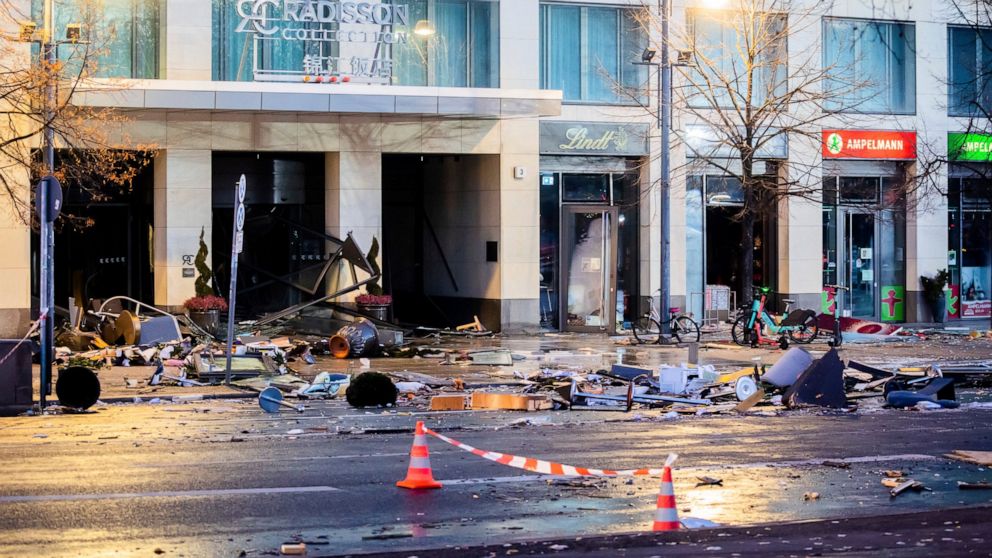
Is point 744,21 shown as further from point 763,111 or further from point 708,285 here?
point 708,285

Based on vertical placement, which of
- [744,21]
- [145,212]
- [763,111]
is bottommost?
[145,212]

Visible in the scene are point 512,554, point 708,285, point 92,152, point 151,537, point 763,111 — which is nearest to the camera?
point 512,554

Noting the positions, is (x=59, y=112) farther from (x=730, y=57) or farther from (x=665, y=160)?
(x=730, y=57)

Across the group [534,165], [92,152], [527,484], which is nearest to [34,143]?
[92,152]

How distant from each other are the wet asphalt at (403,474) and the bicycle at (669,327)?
13.7 m

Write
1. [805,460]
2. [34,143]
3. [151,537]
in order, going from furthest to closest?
[34,143]
[805,460]
[151,537]

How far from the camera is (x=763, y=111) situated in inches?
1260

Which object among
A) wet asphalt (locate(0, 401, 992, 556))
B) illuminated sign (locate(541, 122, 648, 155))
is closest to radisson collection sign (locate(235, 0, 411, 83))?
illuminated sign (locate(541, 122, 648, 155))

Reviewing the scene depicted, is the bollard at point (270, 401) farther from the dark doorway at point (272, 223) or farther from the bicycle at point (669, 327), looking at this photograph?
the dark doorway at point (272, 223)

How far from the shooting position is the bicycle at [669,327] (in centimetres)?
3105

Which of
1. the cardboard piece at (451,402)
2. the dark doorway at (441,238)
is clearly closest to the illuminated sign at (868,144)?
the dark doorway at (441,238)

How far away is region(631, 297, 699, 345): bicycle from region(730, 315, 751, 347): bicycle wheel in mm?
824

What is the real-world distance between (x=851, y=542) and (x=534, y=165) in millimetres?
24910

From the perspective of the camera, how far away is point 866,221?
3916 cm
